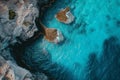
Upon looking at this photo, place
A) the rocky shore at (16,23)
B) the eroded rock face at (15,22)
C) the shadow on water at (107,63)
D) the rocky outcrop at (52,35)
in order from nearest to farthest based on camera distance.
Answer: the shadow on water at (107,63) → the rocky shore at (16,23) → the eroded rock face at (15,22) → the rocky outcrop at (52,35)

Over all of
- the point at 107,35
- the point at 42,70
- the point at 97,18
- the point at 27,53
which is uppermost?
the point at 97,18

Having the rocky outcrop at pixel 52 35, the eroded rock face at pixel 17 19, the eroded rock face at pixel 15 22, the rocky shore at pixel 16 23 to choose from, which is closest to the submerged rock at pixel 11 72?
the rocky shore at pixel 16 23

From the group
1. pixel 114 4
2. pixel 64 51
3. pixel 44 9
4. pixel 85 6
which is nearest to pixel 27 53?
pixel 64 51

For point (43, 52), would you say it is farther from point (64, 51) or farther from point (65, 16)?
point (65, 16)

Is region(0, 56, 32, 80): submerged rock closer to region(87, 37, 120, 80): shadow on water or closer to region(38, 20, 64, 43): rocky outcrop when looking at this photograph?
region(38, 20, 64, 43): rocky outcrop

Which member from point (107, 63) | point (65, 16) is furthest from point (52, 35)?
point (107, 63)

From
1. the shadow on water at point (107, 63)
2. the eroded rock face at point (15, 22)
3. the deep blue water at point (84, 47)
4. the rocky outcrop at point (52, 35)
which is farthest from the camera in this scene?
the rocky outcrop at point (52, 35)

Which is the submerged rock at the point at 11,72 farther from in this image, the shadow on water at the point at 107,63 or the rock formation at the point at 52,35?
the shadow on water at the point at 107,63
